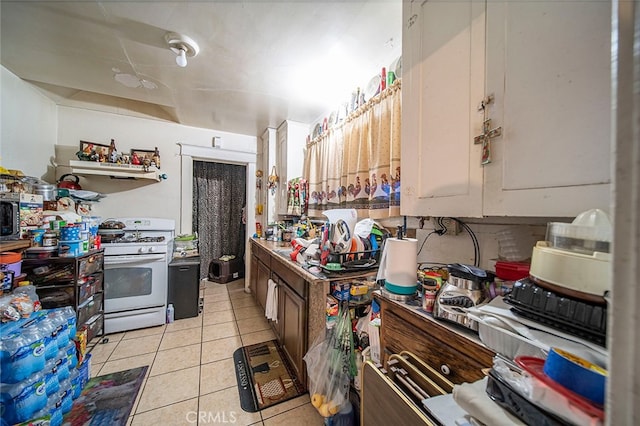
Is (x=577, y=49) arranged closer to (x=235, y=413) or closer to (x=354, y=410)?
(x=354, y=410)

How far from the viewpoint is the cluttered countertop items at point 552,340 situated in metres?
0.32

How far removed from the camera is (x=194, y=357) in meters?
1.84

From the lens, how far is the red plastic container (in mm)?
662

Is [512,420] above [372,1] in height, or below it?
below

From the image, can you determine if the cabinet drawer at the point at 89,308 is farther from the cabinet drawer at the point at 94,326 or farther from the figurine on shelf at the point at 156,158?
the figurine on shelf at the point at 156,158

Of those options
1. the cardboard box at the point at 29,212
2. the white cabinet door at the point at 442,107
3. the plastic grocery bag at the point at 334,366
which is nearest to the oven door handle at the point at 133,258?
the cardboard box at the point at 29,212

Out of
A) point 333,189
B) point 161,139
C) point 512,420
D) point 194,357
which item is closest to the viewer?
point 512,420

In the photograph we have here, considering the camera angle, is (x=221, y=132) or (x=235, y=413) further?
(x=221, y=132)

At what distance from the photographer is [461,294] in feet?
2.24

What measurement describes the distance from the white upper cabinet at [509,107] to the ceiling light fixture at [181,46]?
1.42m

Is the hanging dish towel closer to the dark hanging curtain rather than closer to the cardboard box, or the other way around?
the cardboard box

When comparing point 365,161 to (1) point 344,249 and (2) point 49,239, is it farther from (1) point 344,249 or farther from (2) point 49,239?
(2) point 49,239

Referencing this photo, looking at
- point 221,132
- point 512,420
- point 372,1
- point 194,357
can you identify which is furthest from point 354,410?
point 221,132

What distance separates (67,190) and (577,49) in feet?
11.9
